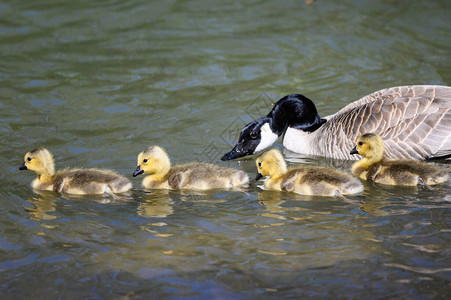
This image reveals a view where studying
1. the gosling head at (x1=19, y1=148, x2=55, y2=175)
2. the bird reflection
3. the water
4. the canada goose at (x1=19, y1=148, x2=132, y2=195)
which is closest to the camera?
the water

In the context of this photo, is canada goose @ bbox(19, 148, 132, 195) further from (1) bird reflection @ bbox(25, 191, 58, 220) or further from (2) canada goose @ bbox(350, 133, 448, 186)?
(2) canada goose @ bbox(350, 133, 448, 186)

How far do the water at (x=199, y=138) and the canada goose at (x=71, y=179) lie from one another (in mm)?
139

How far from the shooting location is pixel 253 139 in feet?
29.6

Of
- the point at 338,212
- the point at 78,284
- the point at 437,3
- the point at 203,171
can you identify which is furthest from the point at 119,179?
the point at 437,3

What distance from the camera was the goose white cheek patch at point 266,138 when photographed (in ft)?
29.9

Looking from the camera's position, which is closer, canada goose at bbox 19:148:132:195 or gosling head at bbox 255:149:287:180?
canada goose at bbox 19:148:132:195

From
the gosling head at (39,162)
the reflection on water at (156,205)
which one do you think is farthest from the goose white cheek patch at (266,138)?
the gosling head at (39,162)

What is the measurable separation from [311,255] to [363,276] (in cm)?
54

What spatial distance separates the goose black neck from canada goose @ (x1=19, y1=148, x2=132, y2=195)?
9.32ft

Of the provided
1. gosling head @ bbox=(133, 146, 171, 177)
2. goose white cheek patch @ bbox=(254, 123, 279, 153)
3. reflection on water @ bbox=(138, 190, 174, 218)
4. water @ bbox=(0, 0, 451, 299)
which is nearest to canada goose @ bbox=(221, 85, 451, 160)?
goose white cheek patch @ bbox=(254, 123, 279, 153)

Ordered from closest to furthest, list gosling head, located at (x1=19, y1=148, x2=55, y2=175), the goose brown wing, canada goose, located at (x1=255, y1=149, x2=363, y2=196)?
canada goose, located at (x1=255, y1=149, x2=363, y2=196) < gosling head, located at (x1=19, y1=148, x2=55, y2=175) < the goose brown wing

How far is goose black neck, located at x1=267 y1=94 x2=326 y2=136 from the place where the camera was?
30.5 ft

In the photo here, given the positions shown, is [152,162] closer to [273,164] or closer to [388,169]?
[273,164]

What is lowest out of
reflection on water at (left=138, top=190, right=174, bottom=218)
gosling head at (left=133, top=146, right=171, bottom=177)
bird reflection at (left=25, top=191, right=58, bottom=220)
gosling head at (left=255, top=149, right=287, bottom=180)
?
reflection on water at (left=138, top=190, right=174, bottom=218)
